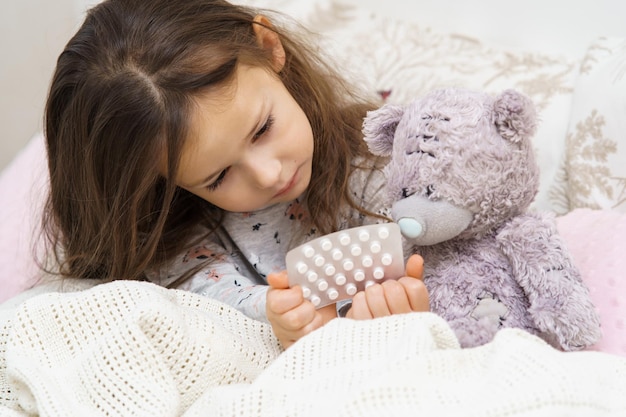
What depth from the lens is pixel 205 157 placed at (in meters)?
0.83

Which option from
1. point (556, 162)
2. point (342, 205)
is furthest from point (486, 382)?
point (556, 162)

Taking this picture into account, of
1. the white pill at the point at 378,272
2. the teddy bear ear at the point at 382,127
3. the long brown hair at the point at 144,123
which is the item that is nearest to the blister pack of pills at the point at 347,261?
the white pill at the point at 378,272

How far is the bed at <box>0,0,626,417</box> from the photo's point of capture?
1.81 feet

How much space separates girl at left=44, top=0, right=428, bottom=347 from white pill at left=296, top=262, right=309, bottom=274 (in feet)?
0.07

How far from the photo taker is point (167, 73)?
2.71 feet

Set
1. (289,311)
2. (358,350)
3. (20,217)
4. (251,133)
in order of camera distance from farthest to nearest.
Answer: (20,217) < (251,133) < (289,311) < (358,350)

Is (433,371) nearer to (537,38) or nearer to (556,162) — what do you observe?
(556,162)

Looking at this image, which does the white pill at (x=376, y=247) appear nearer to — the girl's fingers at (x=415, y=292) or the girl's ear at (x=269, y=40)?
the girl's fingers at (x=415, y=292)

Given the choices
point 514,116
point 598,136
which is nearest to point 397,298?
point 514,116

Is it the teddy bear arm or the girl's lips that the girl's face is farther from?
the teddy bear arm

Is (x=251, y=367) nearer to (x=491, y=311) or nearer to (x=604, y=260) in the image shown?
(x=491, y=311)

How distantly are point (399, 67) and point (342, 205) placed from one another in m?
0.37

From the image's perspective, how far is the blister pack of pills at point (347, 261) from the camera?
28.5 inches

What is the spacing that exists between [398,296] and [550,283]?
5.9 inches
